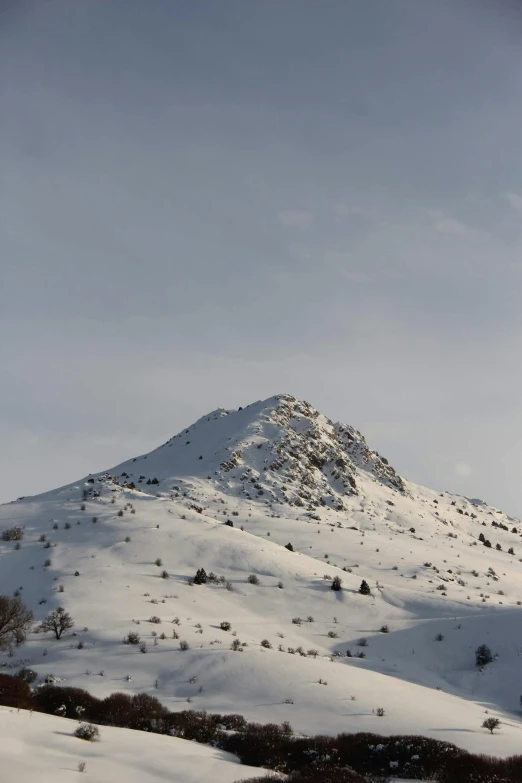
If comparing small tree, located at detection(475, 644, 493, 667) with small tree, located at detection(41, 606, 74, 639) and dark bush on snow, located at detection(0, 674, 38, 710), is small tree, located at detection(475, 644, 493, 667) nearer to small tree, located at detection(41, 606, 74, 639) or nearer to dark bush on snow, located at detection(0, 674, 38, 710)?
small tree, located at detection(41, 606, 74, 639)

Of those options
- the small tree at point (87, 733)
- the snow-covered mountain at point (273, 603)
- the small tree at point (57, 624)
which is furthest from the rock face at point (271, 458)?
the small tree at point (87, 733)

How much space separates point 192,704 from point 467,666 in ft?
53.0

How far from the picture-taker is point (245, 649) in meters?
23.0

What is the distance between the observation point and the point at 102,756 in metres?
11.2

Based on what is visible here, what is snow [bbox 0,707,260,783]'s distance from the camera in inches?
386

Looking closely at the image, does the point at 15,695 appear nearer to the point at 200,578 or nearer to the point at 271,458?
the point at 200,578

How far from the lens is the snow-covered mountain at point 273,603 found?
64.5 ft

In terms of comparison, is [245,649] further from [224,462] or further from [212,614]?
[224,462]

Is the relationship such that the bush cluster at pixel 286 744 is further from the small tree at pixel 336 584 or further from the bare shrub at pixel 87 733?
the small tree at pixel 336 584

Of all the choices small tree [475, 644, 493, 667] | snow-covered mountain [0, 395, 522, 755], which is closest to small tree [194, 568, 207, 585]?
snow-covered mountain [0, 395, 522, 755]

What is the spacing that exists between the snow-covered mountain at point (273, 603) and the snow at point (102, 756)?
527cm

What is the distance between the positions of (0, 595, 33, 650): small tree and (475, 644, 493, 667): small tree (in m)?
22.2

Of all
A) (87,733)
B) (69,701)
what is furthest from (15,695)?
(87,733)

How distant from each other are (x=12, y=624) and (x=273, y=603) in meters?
14.8
